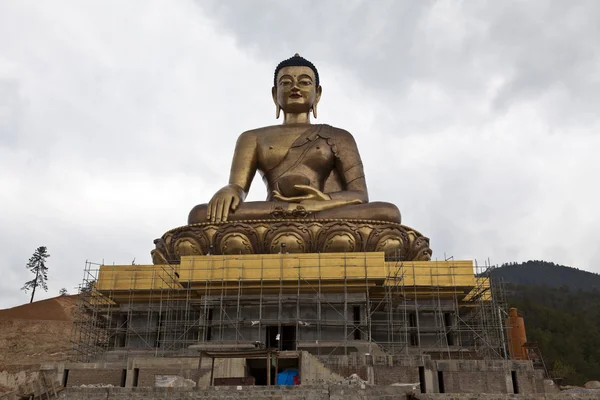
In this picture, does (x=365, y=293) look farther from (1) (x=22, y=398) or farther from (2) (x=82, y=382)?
(1) (x=22, y=398)

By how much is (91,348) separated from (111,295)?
160 centimetres

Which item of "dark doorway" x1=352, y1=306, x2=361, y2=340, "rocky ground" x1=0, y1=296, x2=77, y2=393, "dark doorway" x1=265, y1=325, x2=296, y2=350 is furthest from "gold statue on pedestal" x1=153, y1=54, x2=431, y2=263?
"rocky ground" x1=0, y1=296, x2=77, y2=393

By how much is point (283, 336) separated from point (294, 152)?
4.66m

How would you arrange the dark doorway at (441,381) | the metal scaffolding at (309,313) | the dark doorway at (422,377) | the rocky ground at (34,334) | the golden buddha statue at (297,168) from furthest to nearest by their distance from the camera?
the rocky ground at (34,334) < the golden buddha statue at (297,168) < the metal scaffolding at (309,313) < the dark doorway at (441,381) < the dark doorway at (422,377)

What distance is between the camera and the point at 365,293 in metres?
11.1

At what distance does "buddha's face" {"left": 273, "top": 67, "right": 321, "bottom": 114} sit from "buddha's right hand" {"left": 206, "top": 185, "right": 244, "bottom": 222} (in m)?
3.25

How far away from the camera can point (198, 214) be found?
12.9 meters

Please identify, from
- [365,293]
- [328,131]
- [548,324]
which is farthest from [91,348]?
[548,324]

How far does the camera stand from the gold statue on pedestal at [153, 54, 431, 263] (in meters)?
12.0

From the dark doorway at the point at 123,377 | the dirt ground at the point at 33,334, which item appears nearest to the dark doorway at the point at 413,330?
the dark doorway at the point at 123,377

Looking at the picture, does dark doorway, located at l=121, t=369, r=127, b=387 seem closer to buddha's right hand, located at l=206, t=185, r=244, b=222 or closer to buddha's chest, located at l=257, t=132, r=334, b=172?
buddha's right hand, located at l=206, t=185, r=244, b=222

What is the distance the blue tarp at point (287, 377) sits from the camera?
948cm

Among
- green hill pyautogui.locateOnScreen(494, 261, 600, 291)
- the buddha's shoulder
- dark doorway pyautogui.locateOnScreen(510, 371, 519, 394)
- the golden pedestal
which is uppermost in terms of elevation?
green hill pyautogui.locateOnScreen(494, 261, 600, 291)

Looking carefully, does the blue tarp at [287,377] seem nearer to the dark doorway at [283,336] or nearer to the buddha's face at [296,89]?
the dark doorway at [283,336]
